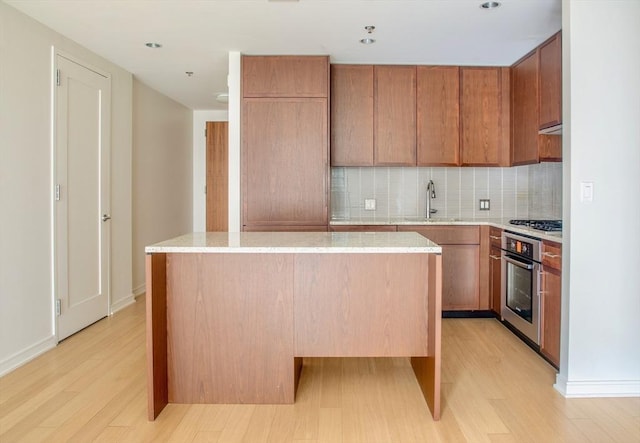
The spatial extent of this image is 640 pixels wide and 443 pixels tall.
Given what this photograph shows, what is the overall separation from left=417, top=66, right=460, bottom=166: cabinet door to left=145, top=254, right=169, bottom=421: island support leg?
9.01 feet

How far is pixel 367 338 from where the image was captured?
7.52 feet

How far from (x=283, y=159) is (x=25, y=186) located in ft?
6.18

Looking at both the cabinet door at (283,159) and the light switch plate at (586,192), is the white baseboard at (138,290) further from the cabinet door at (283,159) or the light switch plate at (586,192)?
the light switch plate at (586,192)

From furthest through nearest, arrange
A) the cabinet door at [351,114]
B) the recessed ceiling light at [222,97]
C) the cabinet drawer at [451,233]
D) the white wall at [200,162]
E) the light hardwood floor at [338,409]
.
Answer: the white wall at [200,162] < the recessed ceiling light at [222,97] < the cabinet door at [351,114] < the cabinet drawer at [451,233] < the light hardwood floor at [338,409]

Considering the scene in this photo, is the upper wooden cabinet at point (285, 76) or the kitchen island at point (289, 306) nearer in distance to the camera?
the kitchen island at point (289, 306)

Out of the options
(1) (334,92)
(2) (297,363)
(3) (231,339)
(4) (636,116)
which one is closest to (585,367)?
(4) (636,116)

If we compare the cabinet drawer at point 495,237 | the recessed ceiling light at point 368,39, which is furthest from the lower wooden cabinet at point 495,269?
the recessed ceiling light at point 368,39

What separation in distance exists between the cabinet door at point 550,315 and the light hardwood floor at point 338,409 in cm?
12

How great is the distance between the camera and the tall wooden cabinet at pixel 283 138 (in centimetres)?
377

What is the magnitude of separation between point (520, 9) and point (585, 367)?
2234 millimetres

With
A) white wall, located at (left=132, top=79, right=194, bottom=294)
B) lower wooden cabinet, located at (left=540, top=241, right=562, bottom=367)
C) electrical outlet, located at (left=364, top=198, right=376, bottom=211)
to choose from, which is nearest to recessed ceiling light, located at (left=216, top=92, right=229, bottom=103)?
white wall, located at (left=132, top=79, right=194, bottom=294)

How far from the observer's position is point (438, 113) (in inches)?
163

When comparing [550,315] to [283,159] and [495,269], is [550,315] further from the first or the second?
[283,159]

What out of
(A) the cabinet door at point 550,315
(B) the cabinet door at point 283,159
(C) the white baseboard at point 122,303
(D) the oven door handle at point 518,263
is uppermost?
(B) the cabinet door at point 283,159
